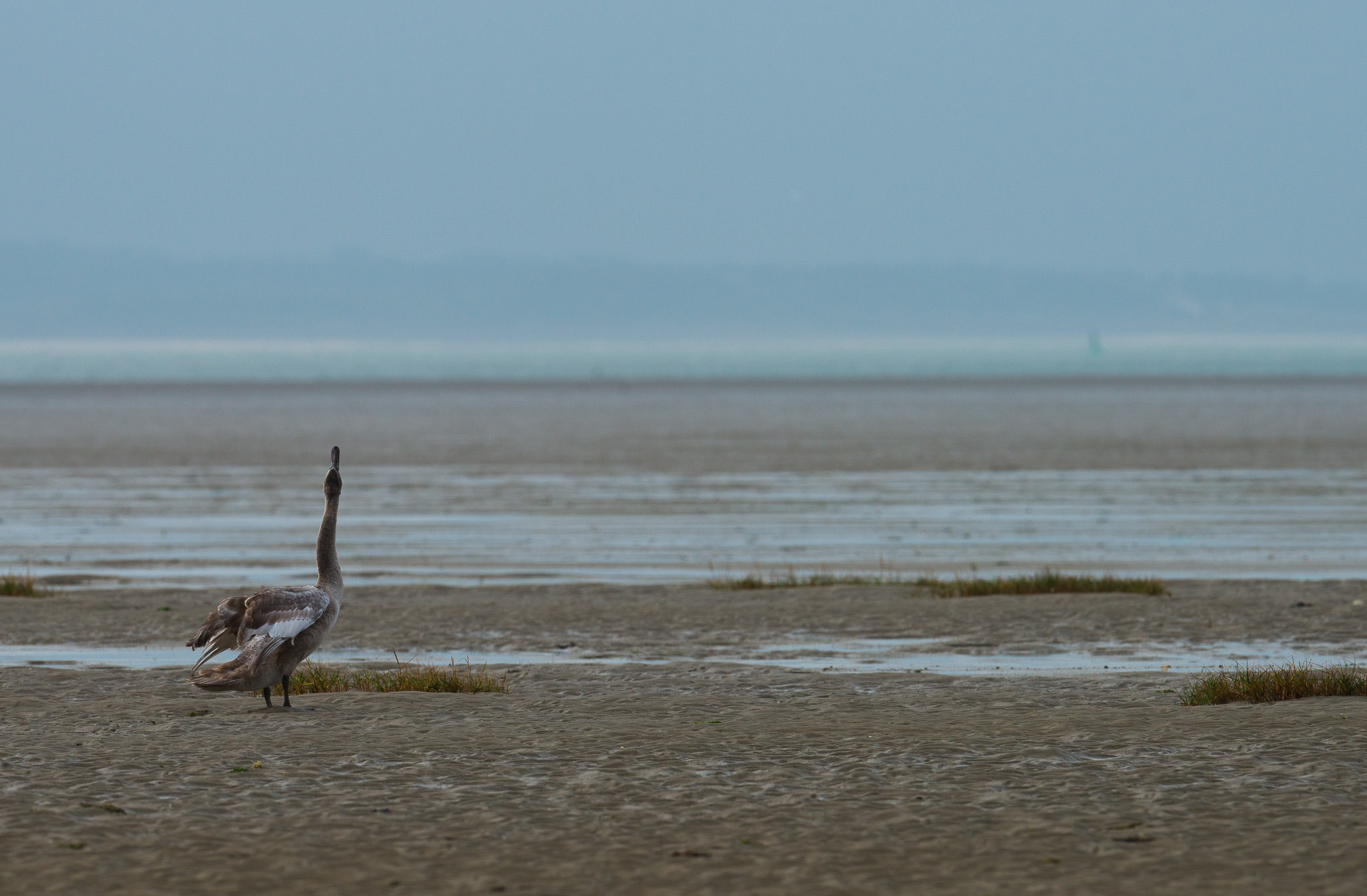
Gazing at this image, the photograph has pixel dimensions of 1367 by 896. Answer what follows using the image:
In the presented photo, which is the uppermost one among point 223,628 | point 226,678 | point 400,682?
point 223,628

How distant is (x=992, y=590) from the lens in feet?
58.6

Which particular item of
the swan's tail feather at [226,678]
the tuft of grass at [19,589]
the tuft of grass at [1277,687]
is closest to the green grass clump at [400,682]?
the swan's tail feather at [226,678]

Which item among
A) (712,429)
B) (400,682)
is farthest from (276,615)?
(712,429)

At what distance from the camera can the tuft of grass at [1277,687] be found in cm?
1150

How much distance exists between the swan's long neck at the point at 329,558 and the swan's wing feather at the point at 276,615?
367 millimetres

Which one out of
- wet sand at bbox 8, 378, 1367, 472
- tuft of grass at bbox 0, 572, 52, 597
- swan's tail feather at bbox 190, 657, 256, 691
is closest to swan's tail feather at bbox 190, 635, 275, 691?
swan's tail feather at bbox 190, 657, 256, 691

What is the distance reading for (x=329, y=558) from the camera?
1138 centimetres

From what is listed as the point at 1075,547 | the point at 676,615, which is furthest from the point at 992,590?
the point at 1075,547

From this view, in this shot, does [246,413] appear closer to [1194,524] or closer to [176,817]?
[1194,524]

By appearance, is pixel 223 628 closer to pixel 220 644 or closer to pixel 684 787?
pixel 220 644

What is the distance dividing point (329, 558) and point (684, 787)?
3353mm

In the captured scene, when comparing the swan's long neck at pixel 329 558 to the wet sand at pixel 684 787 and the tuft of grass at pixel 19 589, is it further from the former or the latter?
the tuft of grass at pixel 19 589

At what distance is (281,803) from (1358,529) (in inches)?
776

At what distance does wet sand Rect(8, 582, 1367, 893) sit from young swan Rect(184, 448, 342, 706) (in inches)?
11.7
